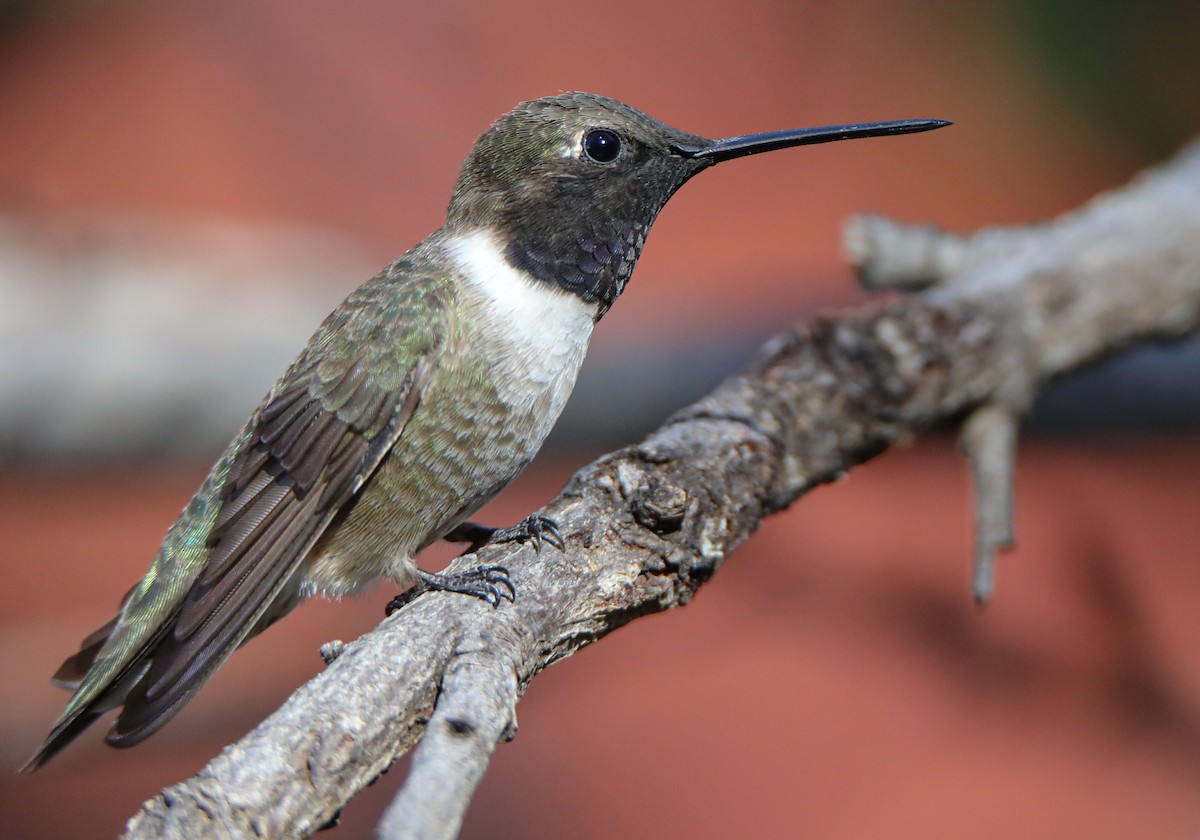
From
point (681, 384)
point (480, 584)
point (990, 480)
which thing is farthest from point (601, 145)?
point (681, 384)

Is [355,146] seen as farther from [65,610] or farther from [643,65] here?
[65,610]

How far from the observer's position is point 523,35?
5496mm

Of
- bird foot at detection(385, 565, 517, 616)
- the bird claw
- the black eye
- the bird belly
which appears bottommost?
bird foot at detection(385, 565, 517, 616)

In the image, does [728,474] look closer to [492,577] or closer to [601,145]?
[492,577]

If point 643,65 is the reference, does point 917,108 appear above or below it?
above

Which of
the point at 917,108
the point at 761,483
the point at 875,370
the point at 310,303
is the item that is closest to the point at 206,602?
the point at 761,483

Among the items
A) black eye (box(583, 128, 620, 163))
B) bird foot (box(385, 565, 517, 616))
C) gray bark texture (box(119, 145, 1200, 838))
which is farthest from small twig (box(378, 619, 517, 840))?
black eye (box(583, 128, 620, 163))

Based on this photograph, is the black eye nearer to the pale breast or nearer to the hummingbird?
the hummingbird

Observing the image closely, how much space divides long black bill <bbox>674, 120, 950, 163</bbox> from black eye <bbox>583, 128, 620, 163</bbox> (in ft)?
0.38

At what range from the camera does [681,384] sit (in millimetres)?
3180

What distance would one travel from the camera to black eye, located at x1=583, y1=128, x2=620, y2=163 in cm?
199

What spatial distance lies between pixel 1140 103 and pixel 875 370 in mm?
3229

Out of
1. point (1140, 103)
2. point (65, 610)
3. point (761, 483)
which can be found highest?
point (1140, 103)

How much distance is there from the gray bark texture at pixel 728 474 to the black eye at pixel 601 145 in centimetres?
50
